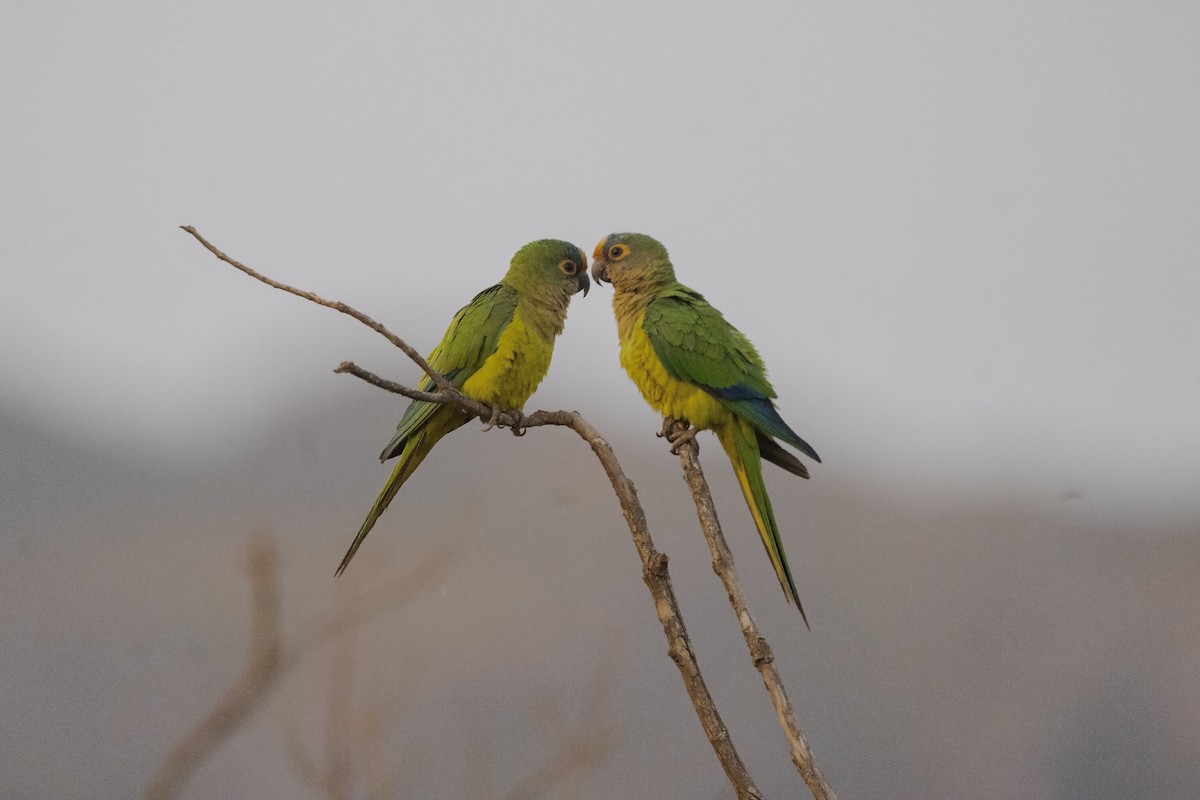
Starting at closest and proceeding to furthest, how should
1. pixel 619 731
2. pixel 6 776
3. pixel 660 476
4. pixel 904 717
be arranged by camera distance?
1. pixel 619 731
2. pixel 6 776
3. pixel 904 717
4. pixel 660 476

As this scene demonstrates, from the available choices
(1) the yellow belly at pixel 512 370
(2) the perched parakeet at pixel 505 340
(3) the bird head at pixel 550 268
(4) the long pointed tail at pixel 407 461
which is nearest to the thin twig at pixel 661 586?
(4) the long pointed tail at pixel 407 461

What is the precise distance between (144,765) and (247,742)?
5.23ft

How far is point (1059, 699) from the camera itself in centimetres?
1109

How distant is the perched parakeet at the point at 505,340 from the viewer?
12.0 ft

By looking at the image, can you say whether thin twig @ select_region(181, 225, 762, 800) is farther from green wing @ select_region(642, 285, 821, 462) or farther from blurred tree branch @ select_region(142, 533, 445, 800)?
green wing @ select_region(642, 285, 821, 462)

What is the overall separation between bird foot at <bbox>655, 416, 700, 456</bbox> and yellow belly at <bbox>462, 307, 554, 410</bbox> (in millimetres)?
587

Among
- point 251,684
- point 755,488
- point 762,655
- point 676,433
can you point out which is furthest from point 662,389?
point 251,684

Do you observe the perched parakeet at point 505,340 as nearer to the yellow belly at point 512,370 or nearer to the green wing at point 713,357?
the yellow belly at point 512,370

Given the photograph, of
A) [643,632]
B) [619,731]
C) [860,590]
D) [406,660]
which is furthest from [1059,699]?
[406,660]

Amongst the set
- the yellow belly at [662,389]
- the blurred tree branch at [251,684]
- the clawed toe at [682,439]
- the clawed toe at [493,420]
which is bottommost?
the blurred tree branch at [251,684]

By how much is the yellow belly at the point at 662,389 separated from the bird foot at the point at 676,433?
3 centimetres

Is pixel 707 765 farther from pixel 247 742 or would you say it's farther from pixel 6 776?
pixel 6 776

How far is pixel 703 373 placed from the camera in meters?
3.79

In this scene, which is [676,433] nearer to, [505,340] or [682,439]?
[682,439]
